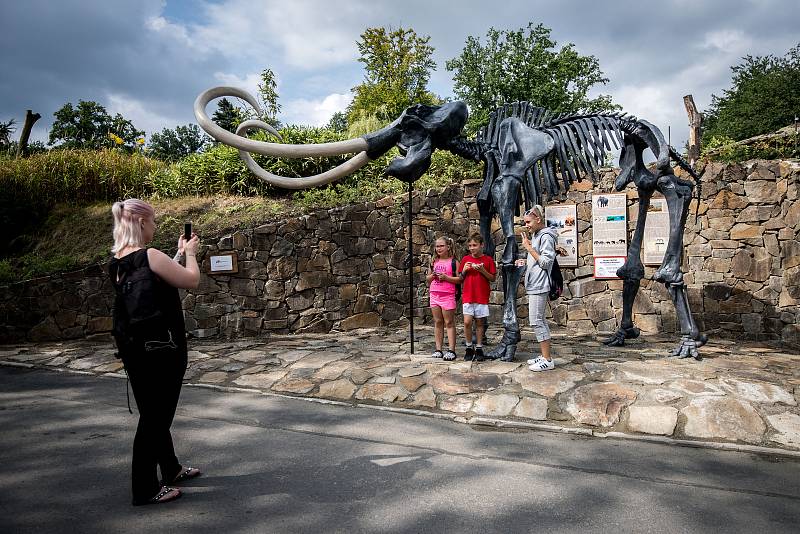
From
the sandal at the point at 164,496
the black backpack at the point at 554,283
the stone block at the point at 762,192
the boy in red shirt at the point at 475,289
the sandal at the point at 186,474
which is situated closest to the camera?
the sandal at the point at 164,496

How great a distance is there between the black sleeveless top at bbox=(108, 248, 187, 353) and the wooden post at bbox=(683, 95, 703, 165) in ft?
40.1

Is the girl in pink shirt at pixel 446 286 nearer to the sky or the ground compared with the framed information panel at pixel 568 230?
nearer to the ground

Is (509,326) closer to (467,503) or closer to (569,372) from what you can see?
(569,372)

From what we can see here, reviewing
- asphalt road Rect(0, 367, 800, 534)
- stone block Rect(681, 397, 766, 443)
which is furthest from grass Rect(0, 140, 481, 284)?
stone block Rect(681, 397, 766, 443)

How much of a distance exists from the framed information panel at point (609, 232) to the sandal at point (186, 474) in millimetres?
8071

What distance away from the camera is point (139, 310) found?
9.41 ft

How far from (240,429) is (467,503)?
2211 millimetres

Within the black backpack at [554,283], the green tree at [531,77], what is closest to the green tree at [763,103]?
the green tree at [531,77]

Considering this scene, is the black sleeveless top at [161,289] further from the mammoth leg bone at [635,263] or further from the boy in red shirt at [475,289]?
the mammoth leg bone at [635,263]

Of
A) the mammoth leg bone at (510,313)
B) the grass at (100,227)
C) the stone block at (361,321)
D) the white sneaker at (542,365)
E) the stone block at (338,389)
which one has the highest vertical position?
the grass at (100,227)

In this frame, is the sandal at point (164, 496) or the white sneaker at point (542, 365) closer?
the sandal at point (164, 496)

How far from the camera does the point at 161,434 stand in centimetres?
305

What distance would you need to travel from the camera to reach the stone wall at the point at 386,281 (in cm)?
847

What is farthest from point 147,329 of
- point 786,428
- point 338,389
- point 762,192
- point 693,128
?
point 693,128
